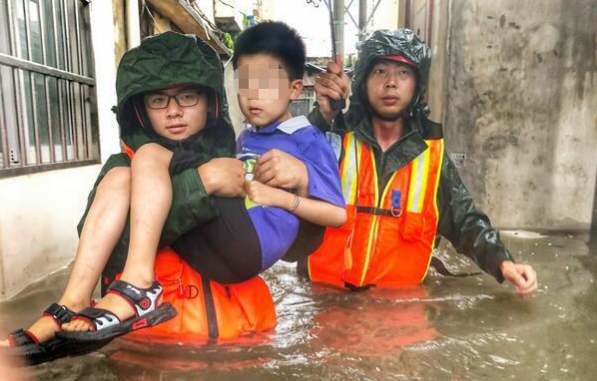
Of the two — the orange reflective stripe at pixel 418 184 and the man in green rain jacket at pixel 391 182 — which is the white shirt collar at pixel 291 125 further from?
the orange reflective stripe at pixel 418 184

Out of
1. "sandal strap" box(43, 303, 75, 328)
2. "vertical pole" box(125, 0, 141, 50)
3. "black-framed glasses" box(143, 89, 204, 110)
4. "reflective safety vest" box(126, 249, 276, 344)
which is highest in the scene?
"vertical pole" box(125, 0, 141, 50)

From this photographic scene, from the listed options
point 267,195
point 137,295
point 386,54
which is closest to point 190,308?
point 137,295

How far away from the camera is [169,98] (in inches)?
74.9

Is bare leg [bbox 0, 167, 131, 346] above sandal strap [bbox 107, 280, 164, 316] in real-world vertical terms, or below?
above

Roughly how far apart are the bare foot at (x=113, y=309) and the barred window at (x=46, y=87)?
4.65 feet

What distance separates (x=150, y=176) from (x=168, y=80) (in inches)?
18.2

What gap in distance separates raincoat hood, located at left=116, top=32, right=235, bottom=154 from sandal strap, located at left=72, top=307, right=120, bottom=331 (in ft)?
2.44

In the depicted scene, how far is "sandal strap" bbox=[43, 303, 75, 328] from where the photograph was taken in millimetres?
1487

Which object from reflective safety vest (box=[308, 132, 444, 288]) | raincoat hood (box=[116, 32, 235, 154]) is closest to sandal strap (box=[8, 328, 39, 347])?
raincoat hood (box=[116, 32, 235, 154])

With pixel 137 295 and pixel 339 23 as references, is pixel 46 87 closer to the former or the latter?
pixel 339 23

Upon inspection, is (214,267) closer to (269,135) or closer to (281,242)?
(281,242)

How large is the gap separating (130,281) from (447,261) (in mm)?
2691

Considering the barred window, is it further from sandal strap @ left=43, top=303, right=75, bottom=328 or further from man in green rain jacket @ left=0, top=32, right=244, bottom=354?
sandal strap @ left=43, top=303, right=75, bottom=328

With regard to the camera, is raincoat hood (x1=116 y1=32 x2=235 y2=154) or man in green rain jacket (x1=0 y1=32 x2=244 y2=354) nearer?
man in green rain jacket (x1=0 y1=32 x2=244 y2=354)
